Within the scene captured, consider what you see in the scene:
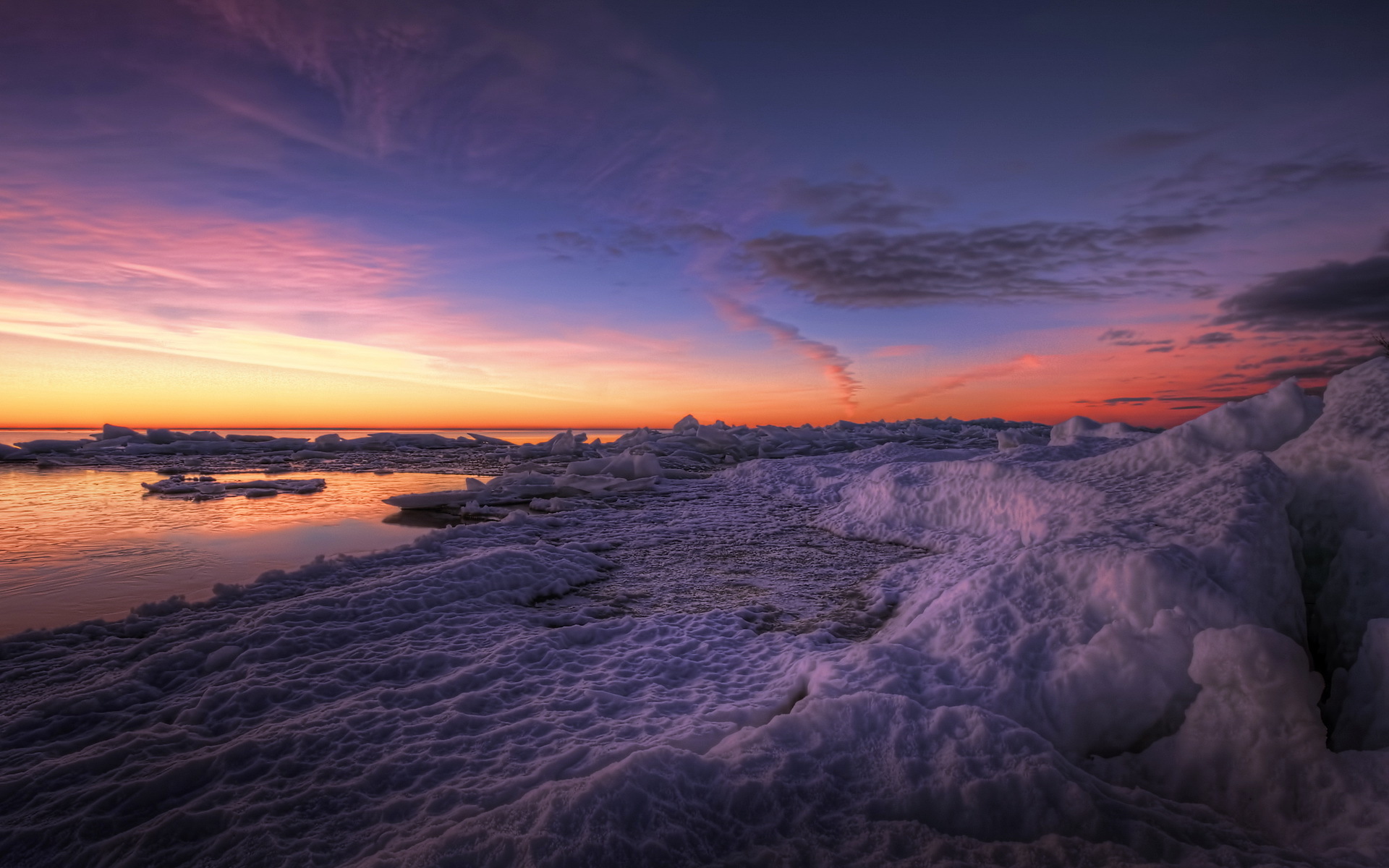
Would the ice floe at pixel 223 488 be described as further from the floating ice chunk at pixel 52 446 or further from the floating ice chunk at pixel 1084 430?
the floating ice chunk at pixel 1084 430

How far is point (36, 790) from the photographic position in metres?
2.51

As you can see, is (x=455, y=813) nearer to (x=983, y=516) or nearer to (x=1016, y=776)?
(x=1016, y=776)

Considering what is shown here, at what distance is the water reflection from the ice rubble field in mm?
830

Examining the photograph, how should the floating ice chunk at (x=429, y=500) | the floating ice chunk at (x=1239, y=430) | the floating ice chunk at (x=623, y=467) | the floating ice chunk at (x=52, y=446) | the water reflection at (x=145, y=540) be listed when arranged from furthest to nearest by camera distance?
the floating ice chunk at (x=52, y=446) → the floating ice chunk at (x=623, y=467) → the floating ice chunk at (x=429, y=500) → the water reflection at (x=145, y=540) → the floating ice chunk at (x=1239, y=430)

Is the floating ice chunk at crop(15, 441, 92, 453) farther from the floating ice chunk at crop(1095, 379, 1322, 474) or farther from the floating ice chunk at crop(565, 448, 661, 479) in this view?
the floating ice chunk at crop(1095, 379, 1322, 474)

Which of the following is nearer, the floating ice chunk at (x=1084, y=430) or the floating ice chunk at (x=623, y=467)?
the floating ice chunk at (x=1084, y=430)

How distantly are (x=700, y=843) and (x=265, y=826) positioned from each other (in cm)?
175

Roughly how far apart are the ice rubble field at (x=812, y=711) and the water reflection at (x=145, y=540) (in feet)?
2.72

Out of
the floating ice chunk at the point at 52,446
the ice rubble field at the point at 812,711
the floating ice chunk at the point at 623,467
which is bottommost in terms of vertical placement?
the ice rubble field at the point at 812,711

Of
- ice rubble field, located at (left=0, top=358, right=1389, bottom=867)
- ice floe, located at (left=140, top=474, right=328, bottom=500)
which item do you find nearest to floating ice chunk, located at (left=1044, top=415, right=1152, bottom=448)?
ice rubble field, located at (left=0, top=358, right=1389, bottom=867)

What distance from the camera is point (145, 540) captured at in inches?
275

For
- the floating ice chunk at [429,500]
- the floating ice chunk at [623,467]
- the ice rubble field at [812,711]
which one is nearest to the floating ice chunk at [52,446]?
the floating ice chunk at [429,500]

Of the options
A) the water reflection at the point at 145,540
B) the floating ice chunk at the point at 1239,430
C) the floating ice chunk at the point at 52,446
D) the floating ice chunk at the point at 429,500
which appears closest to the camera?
the floating ice chunk at the point at 1239,430

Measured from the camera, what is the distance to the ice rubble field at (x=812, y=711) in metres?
2.14
